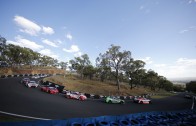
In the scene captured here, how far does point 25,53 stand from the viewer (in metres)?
77.6

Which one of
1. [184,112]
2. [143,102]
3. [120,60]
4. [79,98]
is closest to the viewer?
[184,112]

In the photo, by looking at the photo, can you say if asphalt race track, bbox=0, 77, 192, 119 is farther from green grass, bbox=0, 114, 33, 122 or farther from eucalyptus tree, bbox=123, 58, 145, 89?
eucalyptus tree, bbox=123, 58, 145, 89

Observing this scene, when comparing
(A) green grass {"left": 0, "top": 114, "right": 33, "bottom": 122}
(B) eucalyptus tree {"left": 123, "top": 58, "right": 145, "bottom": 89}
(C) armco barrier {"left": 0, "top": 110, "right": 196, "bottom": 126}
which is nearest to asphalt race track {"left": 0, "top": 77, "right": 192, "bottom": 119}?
(A) green grass {"left": 0, "top": 114, "right": 33, "bottom": 122}

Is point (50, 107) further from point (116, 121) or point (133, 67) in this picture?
point (133, 67)

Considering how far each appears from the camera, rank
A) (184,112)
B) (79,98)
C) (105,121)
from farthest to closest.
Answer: (79,98) → (184,112) → (105,121)

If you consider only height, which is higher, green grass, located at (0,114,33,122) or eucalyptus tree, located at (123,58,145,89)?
eucalyptus tree, located at (123,58,145,89)

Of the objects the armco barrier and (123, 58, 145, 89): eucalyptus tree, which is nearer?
the armco barrier

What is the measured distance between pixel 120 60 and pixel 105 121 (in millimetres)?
39559

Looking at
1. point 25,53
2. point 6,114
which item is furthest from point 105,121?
point 25,53

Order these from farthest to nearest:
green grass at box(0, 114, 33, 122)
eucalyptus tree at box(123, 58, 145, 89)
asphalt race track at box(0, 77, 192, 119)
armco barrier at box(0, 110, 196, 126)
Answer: eucalyptus tree at box(123, 58, 145, 89) → asphalt race track at box(0, 77, 192, 119) → green grass at box(0, 114, 33, 122) → armco barrier at box(0, 110, 196, 126)

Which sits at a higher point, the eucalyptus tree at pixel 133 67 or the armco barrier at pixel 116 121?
the eucalyptus tree at pixel 133 67

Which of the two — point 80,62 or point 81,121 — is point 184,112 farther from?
point 80,62

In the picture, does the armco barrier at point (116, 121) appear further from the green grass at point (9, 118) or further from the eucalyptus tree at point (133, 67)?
the eucalyptus tree at point (133, 67)

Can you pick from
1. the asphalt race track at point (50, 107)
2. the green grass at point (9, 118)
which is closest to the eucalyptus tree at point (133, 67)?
the asphalt race track at point (50, 107)
